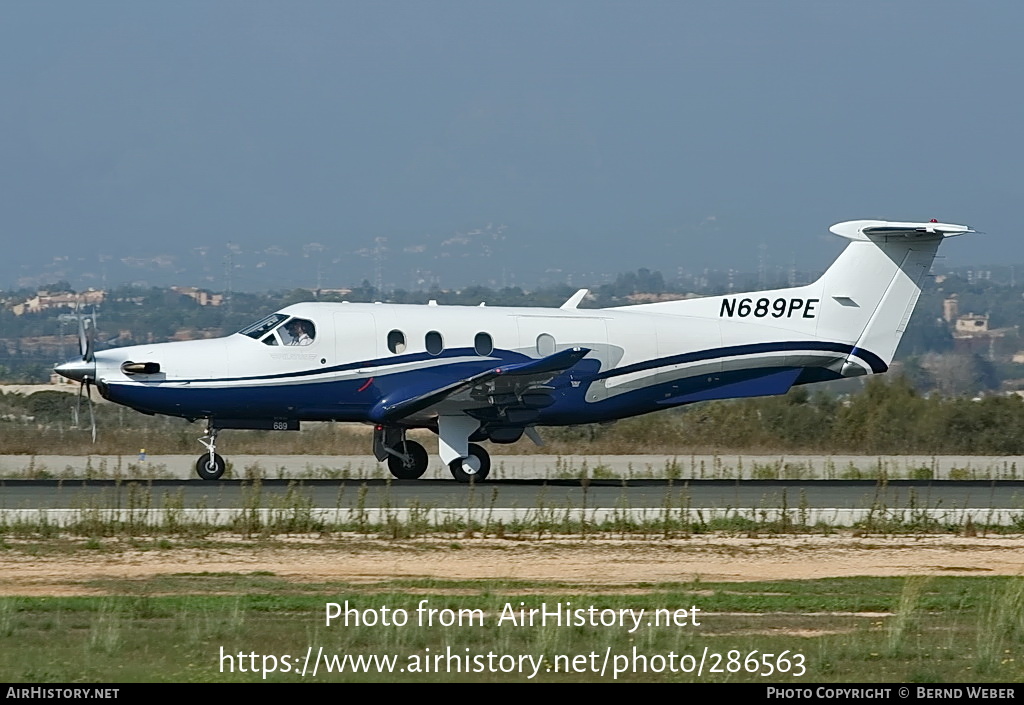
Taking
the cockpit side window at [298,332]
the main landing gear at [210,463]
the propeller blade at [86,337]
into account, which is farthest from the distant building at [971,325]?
the propeller blade at [86,337]

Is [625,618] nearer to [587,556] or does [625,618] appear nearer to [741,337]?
[587,556]

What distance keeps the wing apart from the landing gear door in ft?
2.85

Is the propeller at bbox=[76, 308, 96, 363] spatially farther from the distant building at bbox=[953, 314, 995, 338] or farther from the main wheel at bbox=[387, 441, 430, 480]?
the distant building at bbox=[953, 314, 995, 338]

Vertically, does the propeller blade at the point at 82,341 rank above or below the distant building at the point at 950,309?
above

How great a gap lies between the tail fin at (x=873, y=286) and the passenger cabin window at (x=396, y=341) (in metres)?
8.05

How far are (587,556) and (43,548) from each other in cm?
650

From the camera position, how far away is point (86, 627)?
11.9m

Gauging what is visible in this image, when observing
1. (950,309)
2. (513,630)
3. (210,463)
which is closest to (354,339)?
(210,463)

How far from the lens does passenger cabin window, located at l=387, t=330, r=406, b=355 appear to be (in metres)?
25.1

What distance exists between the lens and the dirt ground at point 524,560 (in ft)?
50.0

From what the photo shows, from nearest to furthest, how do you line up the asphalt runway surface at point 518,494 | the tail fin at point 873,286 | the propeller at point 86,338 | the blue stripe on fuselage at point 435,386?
the asphalt runway surface at point 518,494
the blue stripe on fuselage at point 435,386
the propeller at point 86,338
the tail fin at point 873,286

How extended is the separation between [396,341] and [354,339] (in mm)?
743

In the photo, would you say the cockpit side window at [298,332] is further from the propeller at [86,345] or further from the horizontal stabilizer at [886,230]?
the horizontal stabilizer at [886,230]

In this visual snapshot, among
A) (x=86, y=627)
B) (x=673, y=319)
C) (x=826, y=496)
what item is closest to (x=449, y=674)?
(x=86, y=627)
